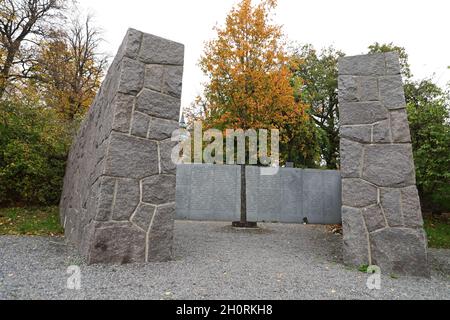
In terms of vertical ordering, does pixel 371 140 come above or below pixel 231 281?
above

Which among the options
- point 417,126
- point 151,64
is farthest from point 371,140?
point 417,126

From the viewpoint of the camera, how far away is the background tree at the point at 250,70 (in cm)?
698

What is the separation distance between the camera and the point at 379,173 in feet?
10.7

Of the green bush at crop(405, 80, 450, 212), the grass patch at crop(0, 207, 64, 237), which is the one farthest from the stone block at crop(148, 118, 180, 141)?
the green bush at crop(405, 80, 450, 212)

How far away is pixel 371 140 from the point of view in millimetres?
3346

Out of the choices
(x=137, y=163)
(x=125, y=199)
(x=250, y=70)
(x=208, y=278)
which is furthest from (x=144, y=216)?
(x=250, y=70)

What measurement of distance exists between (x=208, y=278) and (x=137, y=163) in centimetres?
135

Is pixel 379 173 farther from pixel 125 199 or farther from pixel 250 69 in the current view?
pixel 250 69

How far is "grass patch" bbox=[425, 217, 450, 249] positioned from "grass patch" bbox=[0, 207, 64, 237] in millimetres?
A: 6554

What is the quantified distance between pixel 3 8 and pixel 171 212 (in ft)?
43.8

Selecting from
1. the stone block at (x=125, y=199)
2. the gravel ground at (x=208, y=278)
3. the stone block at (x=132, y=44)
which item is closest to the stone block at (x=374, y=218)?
the gravel ground at (x=208, y=278)

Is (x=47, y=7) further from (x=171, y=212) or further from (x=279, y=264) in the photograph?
(x=279, y=264)

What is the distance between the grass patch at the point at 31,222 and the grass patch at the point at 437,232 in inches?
258

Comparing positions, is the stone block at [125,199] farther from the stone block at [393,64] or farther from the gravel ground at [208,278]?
the stone block at [393,64]
